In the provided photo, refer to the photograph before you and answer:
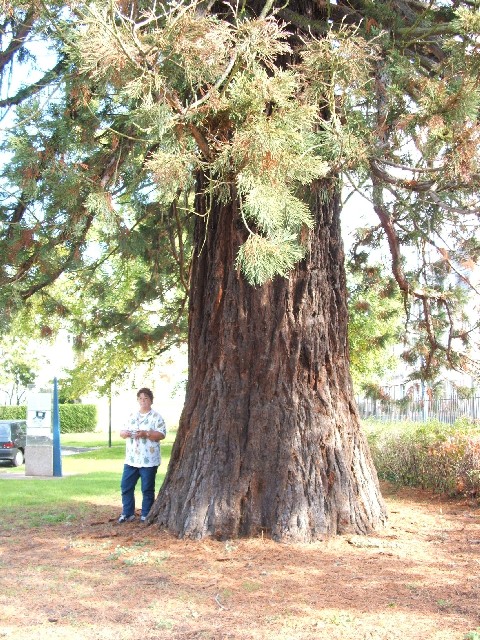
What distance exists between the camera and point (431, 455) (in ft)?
33.3

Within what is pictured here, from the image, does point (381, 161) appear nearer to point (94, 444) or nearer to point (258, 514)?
point (258, 514)

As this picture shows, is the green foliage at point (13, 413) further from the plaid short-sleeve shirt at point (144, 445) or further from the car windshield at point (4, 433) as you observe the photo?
the plaid short-sleeve shirt at point (144, 445)

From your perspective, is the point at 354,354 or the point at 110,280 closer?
the point at 110,280

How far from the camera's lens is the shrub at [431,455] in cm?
948

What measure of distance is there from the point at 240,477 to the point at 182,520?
69 centimetres

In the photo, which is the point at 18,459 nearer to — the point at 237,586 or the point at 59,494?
the point at 59,494

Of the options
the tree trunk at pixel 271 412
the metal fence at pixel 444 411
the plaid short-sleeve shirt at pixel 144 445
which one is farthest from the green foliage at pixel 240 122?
the metal fence at pixel 444 411

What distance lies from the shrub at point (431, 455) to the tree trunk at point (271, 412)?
2500 millimetres

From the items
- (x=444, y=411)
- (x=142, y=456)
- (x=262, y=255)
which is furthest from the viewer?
(x=444, y=411)

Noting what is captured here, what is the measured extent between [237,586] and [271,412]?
75.3 inches

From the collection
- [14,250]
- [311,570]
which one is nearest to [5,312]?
[14,250]

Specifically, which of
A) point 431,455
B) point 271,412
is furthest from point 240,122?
point 431,455

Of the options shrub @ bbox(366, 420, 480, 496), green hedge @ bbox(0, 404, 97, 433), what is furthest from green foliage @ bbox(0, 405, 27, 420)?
shrub @ bbox(366, 420, 480, 496)

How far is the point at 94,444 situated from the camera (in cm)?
3084
